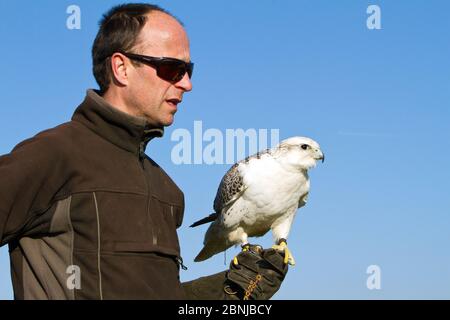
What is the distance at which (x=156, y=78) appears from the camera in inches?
130

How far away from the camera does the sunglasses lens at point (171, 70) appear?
3301 millimetres

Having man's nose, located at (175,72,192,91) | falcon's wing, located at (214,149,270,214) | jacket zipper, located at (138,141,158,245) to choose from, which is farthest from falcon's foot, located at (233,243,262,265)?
man's nose, located at (175,72,192,91)

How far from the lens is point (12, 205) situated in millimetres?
2664

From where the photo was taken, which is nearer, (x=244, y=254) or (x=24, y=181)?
(x=24, y=181)

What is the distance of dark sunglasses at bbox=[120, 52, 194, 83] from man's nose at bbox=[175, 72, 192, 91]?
24mm

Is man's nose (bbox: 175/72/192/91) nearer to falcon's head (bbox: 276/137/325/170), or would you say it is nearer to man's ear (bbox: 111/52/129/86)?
man's ear (bbox: 111/52/129/86)

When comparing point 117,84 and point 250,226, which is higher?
point 117,84

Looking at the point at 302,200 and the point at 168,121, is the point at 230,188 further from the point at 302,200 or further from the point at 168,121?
the point at 168,121

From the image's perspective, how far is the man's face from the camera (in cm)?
328

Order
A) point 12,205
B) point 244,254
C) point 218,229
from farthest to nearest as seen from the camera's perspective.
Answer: point 218,229
point 244,254
point 12,205

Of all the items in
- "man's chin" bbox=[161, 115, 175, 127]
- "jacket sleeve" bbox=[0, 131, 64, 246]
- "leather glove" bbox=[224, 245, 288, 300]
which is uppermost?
"man's chin" bbox=[161, 115, 175, 127]

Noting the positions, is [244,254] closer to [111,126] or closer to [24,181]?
[111,126]

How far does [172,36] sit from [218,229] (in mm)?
4458
